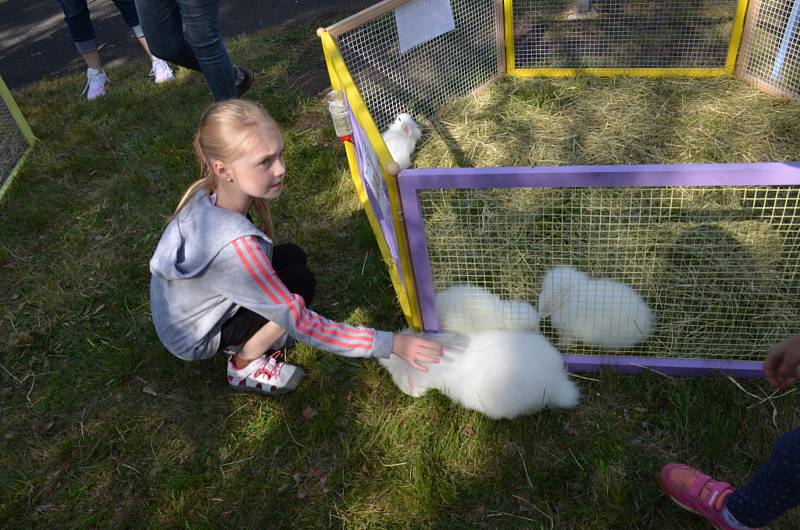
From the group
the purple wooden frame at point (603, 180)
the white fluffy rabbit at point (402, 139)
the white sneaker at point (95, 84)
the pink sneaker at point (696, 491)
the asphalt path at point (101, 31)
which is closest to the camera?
the purple wooden frame at point (603, 180)

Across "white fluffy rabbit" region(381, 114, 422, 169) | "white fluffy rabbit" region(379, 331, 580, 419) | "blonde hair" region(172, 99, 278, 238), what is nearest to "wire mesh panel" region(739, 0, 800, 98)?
"white fluffy rabbit" region(381, 114, 422, 169)

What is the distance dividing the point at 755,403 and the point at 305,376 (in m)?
1.71

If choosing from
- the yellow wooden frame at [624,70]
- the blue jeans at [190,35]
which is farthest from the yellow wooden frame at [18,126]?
the yellow wooden frame at [624,70]

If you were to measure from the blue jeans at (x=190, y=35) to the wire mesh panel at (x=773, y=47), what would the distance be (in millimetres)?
3257

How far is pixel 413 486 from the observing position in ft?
6.59

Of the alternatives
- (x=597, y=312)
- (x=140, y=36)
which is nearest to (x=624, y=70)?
(x=597, y=312)

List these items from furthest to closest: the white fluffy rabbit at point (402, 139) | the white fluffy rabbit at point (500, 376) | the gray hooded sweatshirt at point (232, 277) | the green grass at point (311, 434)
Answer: the white fluffy rabbit at point (402, 139)
the white fluffy rabbit at point (500, 376)
the green grass at point (311, 434)
the gray hooded sweatshirt at point (232, 277)

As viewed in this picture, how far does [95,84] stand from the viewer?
5.05 m

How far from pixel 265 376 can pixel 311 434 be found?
312 millimetres

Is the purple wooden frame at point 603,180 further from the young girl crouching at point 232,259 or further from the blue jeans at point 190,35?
the blue jeans at point 190,35

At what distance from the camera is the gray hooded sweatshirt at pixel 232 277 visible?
6.13 feet

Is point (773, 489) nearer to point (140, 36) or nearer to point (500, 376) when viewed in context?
point (500, 376)

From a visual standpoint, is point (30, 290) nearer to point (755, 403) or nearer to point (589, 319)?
point (589, 319)

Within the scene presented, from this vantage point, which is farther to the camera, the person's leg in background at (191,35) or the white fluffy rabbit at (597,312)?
the person's leg in background at (191,35)
